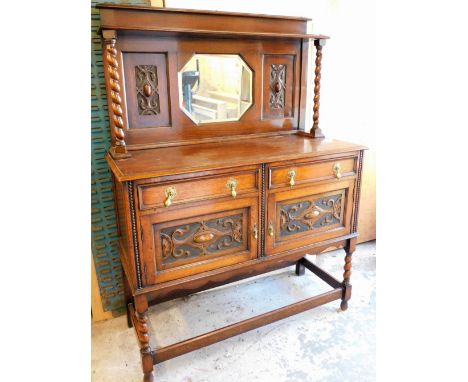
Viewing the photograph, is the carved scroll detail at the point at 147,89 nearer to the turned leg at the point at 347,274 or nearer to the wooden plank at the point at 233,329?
the wooden plank at the point at 233,329

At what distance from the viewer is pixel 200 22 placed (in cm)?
171

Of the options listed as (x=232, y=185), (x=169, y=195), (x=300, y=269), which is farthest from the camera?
(x=300, y=269)

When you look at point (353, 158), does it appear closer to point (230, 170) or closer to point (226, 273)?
point (230, 170)

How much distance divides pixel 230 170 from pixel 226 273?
0.54 metres

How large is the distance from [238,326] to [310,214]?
702 millimetres

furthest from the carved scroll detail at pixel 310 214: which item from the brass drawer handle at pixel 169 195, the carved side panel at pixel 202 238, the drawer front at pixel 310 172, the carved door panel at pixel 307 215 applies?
the brass drawer handle at pixel 169 195

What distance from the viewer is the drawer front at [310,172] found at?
161 cm

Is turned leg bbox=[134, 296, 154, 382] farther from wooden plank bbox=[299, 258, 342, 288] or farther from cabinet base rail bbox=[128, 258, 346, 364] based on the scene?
wooden plank bbox=[299, 258, 342, 288]

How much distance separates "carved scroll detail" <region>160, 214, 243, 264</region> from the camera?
146 centimetres

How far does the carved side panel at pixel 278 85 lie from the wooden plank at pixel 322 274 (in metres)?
1.06

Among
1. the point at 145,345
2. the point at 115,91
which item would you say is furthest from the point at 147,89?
the point at 145,345

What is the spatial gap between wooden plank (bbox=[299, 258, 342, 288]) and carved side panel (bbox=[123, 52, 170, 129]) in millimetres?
1420

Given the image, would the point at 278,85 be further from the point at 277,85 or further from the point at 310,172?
the point at 310,172
